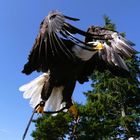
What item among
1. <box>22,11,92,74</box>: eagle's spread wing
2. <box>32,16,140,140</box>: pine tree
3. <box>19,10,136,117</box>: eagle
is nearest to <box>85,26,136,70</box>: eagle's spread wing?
<box>19,10,136,117</box>: eagle

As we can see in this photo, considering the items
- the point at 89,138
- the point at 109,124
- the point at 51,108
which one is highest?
the point at 109,124

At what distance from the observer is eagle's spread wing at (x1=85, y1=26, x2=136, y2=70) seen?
5512mm

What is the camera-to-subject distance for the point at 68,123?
1039 inches

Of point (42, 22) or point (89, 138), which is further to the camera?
point (89, 138)

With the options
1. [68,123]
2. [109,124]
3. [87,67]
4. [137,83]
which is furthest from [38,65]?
[137,83]

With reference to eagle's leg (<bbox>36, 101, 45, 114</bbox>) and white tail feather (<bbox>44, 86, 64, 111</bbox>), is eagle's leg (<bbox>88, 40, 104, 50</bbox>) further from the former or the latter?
eagle's leg (<bbox>36, 101, 45, 114</bbox>)

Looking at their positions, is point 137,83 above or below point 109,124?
above

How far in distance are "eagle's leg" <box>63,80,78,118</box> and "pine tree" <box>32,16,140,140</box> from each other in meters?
20.6

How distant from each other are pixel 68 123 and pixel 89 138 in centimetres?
178

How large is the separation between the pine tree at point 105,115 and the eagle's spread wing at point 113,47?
20.4m

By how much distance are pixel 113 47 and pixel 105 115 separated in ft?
80.4

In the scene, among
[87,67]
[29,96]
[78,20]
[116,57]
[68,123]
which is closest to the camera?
[78,20]

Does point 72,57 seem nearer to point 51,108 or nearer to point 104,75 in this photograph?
point 51,108

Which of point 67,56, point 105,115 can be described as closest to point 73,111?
point 67,56
